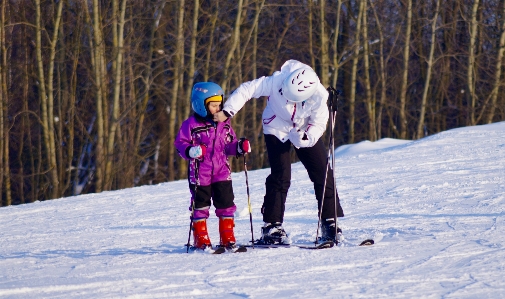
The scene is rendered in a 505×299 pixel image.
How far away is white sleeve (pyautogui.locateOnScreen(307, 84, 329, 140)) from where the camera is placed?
5.65m

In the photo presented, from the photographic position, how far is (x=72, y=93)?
1909 centimetres

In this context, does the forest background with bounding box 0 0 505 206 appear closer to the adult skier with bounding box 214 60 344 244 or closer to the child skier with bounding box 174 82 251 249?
the child skier with bounding box 174 82 251 249

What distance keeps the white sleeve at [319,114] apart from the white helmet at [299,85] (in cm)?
9

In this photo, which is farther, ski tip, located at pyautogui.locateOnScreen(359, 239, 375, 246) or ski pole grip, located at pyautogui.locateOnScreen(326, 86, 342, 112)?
ski pole grip, located at pyautogui.locateOnScreen(326, 86, 342, 112)

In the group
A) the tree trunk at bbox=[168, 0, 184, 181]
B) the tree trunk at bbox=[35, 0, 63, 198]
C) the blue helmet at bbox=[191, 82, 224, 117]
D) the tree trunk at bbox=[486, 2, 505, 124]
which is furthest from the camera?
the tree trunk at bbox=[486, 2, 505, 124]

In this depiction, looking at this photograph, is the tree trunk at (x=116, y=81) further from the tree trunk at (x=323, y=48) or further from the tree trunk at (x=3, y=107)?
the tree trunk at (x=323, y=48)

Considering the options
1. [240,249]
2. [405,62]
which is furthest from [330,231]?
[405,62]

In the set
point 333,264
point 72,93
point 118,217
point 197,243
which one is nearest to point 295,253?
point 333,264

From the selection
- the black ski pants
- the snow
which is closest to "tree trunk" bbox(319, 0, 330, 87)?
the snow

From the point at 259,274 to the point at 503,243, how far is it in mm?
1835

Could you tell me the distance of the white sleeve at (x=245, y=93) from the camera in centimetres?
561

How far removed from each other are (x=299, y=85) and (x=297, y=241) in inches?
53.9

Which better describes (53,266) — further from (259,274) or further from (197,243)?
(259,274)

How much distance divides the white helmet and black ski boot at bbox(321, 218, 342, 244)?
3.28 feet
